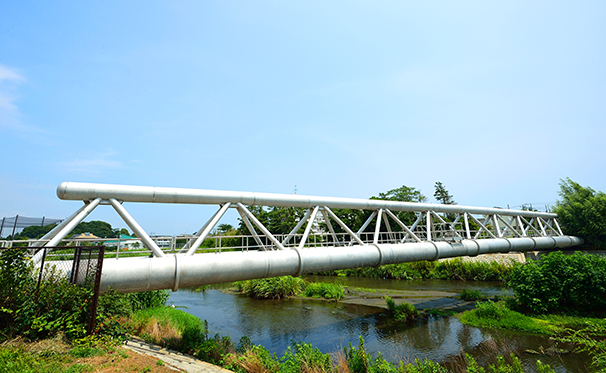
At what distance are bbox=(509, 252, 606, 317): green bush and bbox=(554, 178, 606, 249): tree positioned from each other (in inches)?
922

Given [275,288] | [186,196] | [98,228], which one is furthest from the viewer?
[98,228]

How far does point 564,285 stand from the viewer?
60.0 feet

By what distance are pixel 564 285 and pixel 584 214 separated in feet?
84.7

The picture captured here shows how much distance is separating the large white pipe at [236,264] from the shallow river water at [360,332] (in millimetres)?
4443

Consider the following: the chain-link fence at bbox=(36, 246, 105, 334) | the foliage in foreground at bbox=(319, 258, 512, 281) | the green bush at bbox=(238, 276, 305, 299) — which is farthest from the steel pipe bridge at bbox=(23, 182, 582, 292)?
the foliage in foreground at bbox=(319, 258, 512, 281)

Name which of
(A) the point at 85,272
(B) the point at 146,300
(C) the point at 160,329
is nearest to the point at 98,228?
(B) the point at 146,300

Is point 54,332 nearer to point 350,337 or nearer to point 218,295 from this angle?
point 350,337

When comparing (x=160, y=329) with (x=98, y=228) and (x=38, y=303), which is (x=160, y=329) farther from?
(x=98, y=228)

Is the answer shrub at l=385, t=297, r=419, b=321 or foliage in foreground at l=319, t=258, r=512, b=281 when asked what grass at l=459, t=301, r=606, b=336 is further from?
foliage in foreground at l=319, t=258, r=512, b=281

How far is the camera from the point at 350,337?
17438 millimetres

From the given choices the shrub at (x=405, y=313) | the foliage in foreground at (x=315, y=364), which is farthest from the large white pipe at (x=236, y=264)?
the shrub at (x=405, y=313)

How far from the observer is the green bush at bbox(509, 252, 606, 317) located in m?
17.5

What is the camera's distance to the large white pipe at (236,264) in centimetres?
1039

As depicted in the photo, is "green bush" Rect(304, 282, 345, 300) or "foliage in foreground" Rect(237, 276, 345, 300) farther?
"foliage in foreground" Rect(237, 276, 345, 300)
